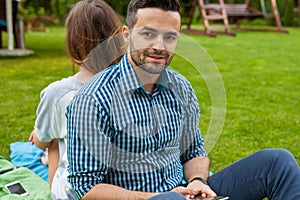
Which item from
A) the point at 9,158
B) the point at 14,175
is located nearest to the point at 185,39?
the point at 14,175

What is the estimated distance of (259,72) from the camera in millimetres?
6027

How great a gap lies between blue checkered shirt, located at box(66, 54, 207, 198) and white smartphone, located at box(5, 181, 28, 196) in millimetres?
886

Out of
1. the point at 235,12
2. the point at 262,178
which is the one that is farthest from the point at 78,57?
the point at 235,12

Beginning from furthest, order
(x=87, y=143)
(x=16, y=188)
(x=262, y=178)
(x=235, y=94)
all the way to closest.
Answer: (x=235, y=94)
(x=16, y=188)
(x=262, y=178)
(x=87, y=143)

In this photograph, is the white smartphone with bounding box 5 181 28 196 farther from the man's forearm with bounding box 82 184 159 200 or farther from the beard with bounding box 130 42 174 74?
the beard with bounding box 130 42 174 74

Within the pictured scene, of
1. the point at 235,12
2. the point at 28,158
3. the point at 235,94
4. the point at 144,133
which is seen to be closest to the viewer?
the point at 144,133

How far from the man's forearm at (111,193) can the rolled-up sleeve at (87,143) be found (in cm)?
2

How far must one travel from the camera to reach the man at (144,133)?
1439mm

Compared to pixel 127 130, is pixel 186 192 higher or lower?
lower

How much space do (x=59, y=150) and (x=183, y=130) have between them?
636 millimetres

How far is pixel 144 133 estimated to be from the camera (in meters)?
1.52

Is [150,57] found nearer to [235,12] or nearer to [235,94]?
[235,94]

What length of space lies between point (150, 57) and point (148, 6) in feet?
0.55

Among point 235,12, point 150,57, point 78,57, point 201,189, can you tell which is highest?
point 150,57
